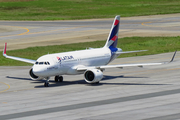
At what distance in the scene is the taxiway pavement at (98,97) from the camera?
1314 inches

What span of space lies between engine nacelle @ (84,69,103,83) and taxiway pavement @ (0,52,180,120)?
2.73ft

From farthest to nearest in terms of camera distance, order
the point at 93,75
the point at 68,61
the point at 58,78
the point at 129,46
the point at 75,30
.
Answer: the point at 75,30
the point at 129,46
the point at 58,78
the point at 68,61
the point at 93,75

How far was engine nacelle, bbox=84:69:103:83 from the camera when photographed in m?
45.1

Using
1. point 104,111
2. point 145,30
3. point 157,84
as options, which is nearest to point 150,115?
point 104,111

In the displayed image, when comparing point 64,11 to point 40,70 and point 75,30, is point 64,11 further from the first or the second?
point 40,70

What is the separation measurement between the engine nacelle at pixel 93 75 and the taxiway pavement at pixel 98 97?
833 millimetres

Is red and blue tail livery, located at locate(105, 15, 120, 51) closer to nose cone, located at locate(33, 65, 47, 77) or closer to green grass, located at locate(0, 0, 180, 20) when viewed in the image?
nose cone, located at locate(33, 65, 47, 77)

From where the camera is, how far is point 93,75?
1801 inches

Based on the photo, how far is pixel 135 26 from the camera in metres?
112

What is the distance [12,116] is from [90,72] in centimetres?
1442

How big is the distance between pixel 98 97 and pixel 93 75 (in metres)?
6.18

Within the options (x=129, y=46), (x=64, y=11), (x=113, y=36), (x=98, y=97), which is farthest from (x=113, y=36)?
(x=64, y=11)

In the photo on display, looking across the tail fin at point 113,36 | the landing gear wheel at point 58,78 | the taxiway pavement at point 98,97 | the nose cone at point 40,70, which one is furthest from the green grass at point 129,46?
the nose cone at point 40,70

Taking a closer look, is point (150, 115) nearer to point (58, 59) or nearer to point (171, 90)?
point (171, 90)
